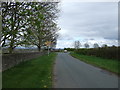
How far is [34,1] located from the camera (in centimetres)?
1319

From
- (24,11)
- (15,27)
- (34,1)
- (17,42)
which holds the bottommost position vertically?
(17,42)

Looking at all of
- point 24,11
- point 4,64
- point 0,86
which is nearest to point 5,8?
point 24,11

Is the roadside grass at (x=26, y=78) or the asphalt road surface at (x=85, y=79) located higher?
the roadside grass at (x=26, y=78)

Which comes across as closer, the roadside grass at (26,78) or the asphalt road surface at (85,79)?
the roadside grass at (26,78)

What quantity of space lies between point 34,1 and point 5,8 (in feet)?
7.69

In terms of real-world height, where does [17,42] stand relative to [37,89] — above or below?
above

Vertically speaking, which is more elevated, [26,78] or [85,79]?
[26,78]

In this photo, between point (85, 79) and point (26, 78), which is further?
point (85, 79)

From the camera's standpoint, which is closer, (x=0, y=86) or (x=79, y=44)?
(x=0, y=86)

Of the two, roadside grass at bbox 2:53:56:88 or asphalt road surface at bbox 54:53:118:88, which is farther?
asphalt road surface at bbox 54:53:118:88

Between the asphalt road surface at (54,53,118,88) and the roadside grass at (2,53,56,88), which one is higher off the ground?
the roadside grass at (2,53,56,88)

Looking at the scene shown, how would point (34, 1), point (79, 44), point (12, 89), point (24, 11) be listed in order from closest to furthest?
1. point (12, 89)
2. point (24, 11)
3. point (34, 1)
4. point (79, 44)

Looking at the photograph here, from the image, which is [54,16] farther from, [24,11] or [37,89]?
[37,89]

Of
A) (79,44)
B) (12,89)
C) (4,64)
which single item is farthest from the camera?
(79,44)
